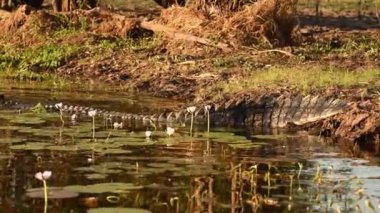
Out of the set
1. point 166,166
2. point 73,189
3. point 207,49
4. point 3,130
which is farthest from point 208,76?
point 73,189

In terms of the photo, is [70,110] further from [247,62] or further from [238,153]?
[247,62]

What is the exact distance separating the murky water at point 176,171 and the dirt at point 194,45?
1.90m

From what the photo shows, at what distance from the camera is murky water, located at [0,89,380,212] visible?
5250 millimetres

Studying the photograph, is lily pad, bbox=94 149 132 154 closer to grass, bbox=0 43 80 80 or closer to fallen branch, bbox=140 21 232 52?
fallen branch, bbox=140 21 232 52

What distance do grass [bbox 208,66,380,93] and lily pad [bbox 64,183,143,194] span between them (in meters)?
4.60

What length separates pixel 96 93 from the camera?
464 inches

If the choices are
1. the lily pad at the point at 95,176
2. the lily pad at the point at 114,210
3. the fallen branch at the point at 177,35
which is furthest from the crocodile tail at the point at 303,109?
the fallen branch at the point at 177,35

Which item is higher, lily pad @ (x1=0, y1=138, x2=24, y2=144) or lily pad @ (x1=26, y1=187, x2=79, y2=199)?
lily pad @ (x1=0, y1=138, x2=24, y2=144)

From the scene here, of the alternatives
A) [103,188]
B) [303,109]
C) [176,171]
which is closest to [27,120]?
[303,109]

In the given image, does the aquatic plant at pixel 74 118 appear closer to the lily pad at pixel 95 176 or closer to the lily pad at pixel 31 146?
the lily pad at pixel 31 146

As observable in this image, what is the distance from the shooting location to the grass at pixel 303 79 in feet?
33.0

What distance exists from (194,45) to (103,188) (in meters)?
8.76

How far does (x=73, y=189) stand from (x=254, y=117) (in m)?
3.83

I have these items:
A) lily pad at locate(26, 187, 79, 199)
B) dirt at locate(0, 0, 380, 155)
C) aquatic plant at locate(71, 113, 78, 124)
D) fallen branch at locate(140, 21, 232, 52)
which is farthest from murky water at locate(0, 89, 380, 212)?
fallen branch at locate(140, 21, 232, 52)
